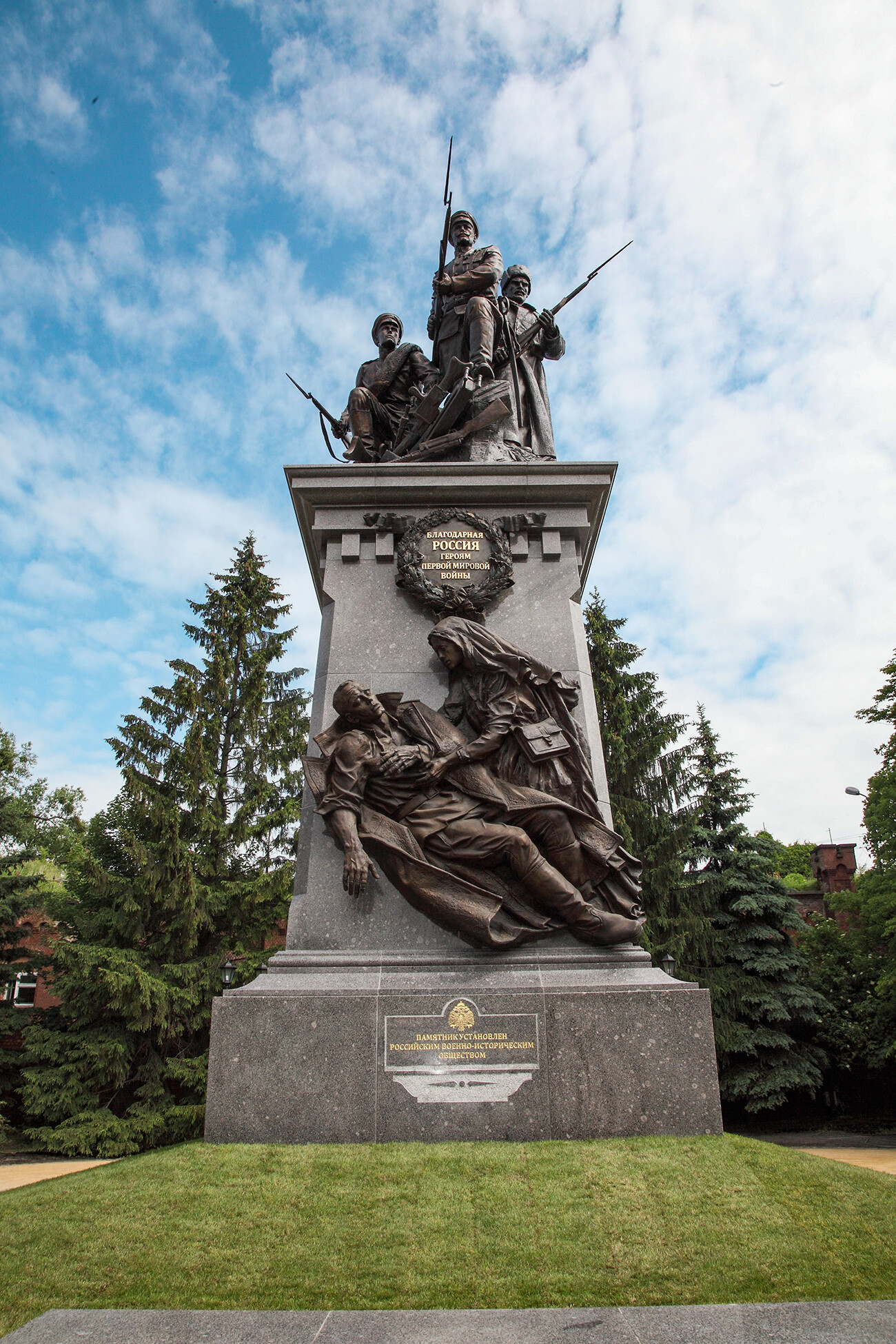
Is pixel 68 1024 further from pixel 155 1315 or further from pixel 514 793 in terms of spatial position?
pixel 155 1315

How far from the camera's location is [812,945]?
22.5 meters

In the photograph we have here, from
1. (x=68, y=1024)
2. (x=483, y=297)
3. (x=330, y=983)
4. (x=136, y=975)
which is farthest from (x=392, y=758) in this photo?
(x=68, y=1024)

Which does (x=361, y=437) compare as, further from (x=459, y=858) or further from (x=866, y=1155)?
(x=866, y=1155)

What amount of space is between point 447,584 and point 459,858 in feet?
7.95

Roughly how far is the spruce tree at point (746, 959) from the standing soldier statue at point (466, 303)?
14.8 m

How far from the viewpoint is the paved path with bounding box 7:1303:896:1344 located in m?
2.84

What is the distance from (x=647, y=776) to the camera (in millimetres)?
21734

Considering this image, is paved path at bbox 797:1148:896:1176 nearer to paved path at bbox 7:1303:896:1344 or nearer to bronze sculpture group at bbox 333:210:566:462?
paved path at bbox 7:1303:896:1344

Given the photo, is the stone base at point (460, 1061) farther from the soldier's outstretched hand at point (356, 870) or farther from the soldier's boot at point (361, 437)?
the soldier's boot at point (361, 437)

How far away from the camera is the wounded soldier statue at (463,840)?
5.78 m

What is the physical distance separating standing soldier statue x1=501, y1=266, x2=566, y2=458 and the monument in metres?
0.77

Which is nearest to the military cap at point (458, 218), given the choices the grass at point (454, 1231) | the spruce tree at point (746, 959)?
the grass at point (454, 1231)

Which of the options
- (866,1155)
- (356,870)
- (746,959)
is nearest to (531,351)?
(356,870)

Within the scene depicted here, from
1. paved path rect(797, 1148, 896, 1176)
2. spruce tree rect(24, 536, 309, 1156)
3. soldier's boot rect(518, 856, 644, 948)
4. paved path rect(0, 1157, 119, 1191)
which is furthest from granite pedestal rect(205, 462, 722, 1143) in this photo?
spruce tree rect(24, 536, 309, 1156)
